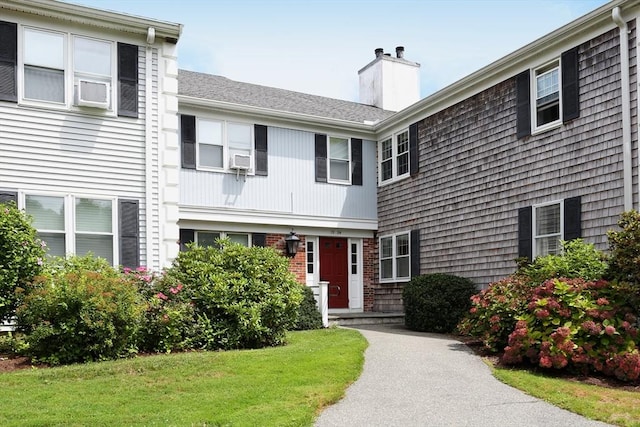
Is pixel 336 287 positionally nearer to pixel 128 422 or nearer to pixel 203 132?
pixel 203 132

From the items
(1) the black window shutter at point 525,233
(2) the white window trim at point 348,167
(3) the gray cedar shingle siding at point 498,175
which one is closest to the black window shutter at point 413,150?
(3) the gray cedar shingle siding at point 498,175

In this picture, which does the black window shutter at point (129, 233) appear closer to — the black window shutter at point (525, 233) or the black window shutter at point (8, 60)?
the black window shutter at point (8, 60)

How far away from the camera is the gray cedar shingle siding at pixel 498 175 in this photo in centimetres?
1125

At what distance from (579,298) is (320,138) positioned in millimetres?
9476

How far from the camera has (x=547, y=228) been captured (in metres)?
12.5

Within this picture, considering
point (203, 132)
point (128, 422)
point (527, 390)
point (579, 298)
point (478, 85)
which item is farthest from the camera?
point (203, 132)

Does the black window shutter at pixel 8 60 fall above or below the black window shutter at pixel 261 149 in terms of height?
above

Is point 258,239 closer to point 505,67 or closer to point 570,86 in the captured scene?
point 505,67

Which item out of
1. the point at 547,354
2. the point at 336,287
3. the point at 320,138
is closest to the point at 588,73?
the point at 547,354

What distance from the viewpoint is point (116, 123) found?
13.0m

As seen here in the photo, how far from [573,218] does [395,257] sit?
626cm

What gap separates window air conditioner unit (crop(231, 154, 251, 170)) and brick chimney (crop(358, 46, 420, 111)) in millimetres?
7071

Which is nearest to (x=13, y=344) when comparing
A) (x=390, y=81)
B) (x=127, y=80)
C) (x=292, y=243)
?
(x=127, y=80)

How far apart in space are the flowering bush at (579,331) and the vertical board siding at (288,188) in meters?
8.22
